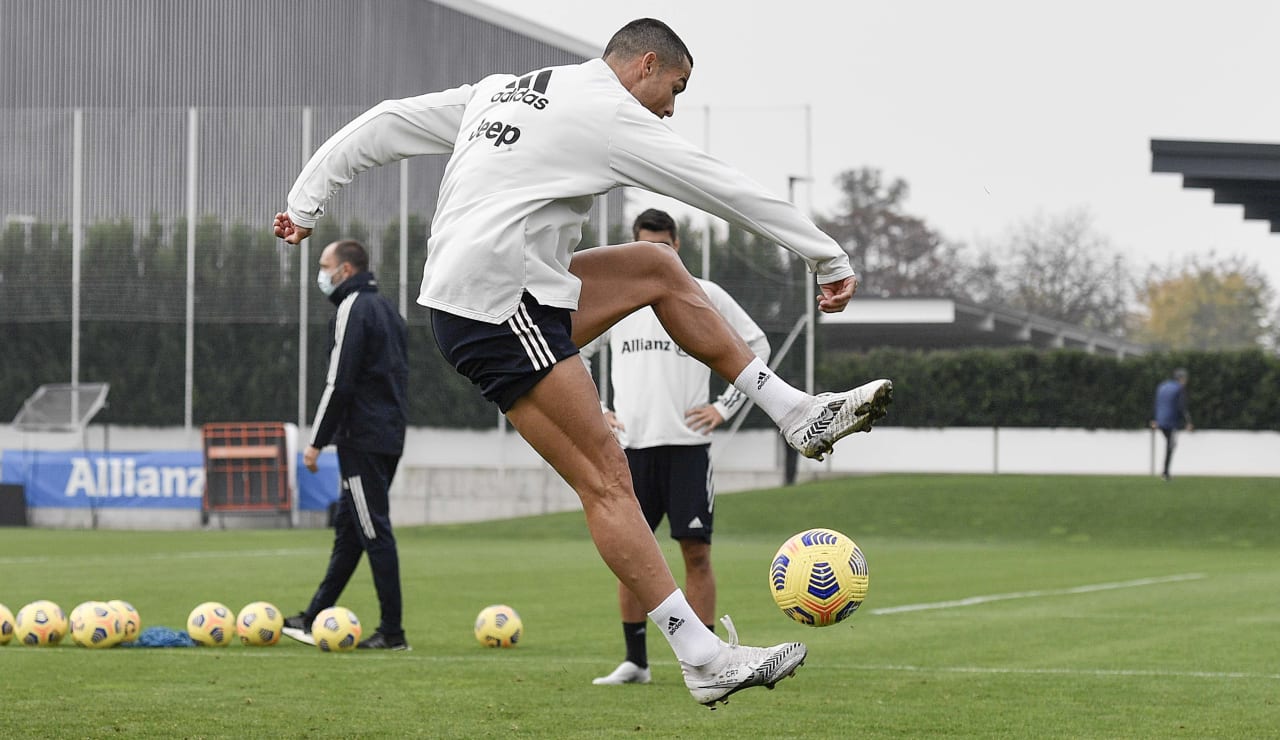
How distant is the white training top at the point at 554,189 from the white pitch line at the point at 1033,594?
7790mm

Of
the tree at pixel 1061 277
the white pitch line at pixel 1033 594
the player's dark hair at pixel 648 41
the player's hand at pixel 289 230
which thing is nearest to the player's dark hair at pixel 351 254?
the player's hand at pixel 289 230

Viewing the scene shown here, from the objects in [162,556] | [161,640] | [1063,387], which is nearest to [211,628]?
[161,640]

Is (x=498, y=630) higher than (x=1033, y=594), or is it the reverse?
(x=498, y=630)

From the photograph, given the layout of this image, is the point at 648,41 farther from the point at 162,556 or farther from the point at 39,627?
the point at 162,556

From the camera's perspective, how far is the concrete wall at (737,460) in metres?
32.2

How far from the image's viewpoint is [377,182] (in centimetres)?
3347

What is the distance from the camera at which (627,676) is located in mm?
8461

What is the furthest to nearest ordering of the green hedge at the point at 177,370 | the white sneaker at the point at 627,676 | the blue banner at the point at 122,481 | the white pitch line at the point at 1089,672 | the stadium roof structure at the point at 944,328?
the stadium roof structure at the point at 944,328
the green hedge at the point at 177,370
the blue banner at the point at 122,481
the white pitch line at the point at 1089,672
the white sneaker at the point at 627,676

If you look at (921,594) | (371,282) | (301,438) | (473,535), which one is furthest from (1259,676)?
(301,438)

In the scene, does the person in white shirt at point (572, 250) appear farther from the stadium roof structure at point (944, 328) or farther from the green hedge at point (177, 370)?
the stadium roof structure at point (944, 328)

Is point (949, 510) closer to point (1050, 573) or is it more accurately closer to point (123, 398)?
point (1050, 573)

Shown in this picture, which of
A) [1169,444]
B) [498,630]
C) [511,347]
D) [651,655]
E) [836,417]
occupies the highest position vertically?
[511,347]

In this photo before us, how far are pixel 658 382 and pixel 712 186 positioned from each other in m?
3.85

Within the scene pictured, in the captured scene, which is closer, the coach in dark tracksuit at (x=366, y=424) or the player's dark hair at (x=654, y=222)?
the player's dark hair at (x=654, y=222)
